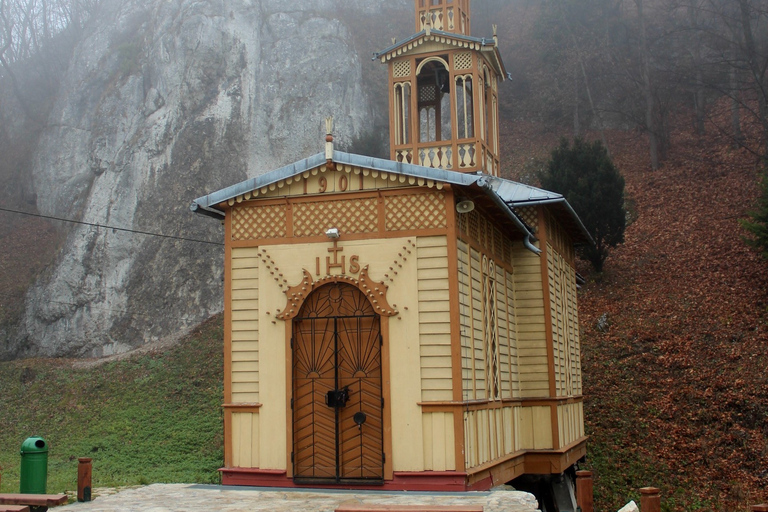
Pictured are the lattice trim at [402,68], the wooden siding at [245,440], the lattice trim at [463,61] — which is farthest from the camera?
the lattice trim at [402,68]

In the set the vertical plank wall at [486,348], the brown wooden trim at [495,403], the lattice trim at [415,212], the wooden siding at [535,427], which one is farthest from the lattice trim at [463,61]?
the wooden siding at [535,427]

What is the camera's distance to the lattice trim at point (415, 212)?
1237cm

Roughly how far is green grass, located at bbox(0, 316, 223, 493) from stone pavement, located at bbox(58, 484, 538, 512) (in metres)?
5.80

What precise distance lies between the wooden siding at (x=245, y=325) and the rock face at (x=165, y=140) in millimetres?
22184

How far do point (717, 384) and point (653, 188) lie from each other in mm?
13721

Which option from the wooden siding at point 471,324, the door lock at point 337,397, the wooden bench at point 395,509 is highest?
the wooden siding at point 471,324

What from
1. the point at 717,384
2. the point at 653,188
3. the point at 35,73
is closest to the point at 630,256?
the point at 653,188

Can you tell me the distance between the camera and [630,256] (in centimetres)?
3067

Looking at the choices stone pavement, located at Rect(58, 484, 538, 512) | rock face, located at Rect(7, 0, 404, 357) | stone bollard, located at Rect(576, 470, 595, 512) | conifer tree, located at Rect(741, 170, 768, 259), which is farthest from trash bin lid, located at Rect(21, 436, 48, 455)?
rock face, located at Rect(7, 0, 404, 357)

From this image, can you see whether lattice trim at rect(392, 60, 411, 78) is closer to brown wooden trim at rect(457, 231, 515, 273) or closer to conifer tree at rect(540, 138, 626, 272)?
brown wooden trim at rect(457, 231, 515, 273)

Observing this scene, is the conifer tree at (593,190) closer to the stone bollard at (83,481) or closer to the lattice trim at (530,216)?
the lattice trim at (530,216)

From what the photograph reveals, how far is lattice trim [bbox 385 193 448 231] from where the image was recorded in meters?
12.4

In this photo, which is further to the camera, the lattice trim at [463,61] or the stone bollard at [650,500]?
the lattice trim at [463,61]

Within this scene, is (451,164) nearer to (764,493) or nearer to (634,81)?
(764,493)
